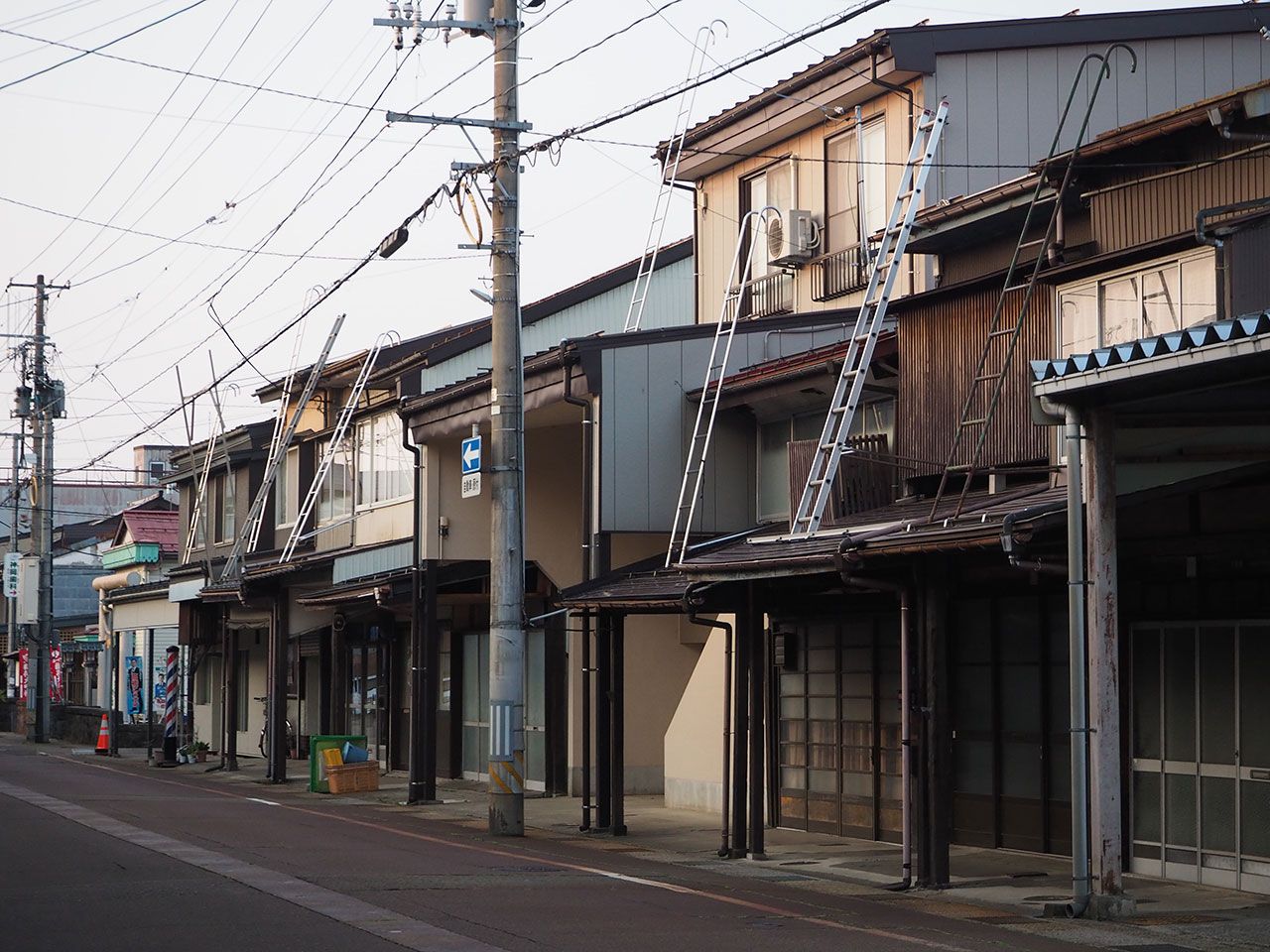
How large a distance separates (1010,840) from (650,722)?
9.38m

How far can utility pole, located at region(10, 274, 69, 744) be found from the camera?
153ft

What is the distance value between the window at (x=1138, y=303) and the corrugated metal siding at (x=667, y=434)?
6758 mm

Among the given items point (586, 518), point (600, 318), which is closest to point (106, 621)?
point (600, 318)

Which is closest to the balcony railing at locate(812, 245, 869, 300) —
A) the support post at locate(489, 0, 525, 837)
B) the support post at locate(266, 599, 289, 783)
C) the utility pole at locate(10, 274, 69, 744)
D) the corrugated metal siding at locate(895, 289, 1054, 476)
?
the corrugated metal siding at locate(895, 289, 1054, 476)

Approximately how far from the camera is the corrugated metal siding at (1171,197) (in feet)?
47.9

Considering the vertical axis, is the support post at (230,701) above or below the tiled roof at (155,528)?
below

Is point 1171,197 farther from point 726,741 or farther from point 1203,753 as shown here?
point 726,741

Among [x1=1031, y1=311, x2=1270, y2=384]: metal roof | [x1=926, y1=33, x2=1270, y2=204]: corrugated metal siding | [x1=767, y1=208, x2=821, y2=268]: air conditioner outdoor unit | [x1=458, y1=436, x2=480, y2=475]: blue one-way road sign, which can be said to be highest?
[x1=926, y1=33, x2=1270, y2=204]: corrugated metal siding

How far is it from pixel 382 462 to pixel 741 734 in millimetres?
14482

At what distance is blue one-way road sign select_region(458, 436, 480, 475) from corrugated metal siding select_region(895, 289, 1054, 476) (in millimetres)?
5410

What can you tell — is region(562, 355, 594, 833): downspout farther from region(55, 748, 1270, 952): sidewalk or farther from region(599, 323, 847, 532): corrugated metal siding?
region(55, 748, 1270, 952): sidewalk

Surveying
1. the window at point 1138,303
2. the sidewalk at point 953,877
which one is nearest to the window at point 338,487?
the sidewalk at point 953,877

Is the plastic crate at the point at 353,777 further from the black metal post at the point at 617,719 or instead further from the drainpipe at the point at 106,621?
the drainpipe at the point at 106,621

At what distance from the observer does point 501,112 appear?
2019 centimetres
